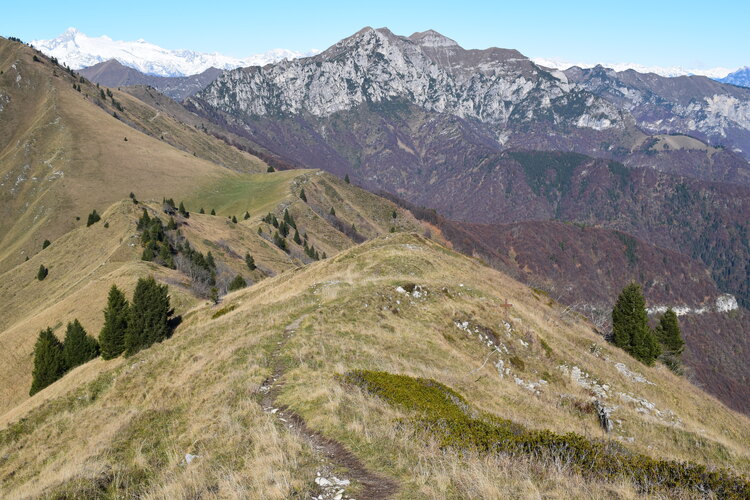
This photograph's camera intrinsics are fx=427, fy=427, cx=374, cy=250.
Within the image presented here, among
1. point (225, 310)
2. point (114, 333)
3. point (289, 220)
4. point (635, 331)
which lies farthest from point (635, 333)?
point (289, 220)

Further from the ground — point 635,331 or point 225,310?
point 225,310

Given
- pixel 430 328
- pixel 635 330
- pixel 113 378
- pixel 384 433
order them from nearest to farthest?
1. pixel 384 433
2. pixel 113 378
3. pixel 430 328
4. pixel 635 330

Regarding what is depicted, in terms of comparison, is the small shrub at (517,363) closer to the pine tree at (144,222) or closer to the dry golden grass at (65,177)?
the pine tree at (144,222)

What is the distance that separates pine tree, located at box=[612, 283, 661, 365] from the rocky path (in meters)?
46.2

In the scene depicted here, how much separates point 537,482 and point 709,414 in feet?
103

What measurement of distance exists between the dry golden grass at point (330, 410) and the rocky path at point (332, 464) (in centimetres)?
30

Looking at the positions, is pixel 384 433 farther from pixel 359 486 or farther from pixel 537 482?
pixel 537 482

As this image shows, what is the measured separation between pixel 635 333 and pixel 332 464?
162 feet

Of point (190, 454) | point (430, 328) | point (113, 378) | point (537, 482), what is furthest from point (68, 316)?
point (537, 482)

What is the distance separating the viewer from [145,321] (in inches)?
1697

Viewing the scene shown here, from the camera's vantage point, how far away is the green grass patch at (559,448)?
30.7 feet

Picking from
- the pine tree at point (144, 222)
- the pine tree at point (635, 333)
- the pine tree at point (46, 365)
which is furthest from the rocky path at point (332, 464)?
the pine tree at point (144, 222)

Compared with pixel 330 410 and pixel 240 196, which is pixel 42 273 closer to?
pixel 240 196

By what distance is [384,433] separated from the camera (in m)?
12.5
